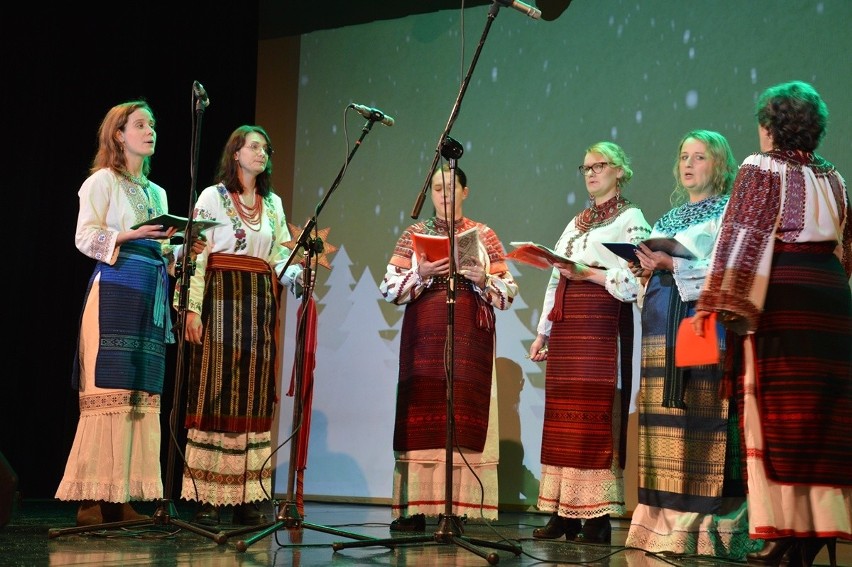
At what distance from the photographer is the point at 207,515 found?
425 centimetres

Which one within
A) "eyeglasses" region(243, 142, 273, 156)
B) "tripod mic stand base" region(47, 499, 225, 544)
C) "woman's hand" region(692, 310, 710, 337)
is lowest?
"tripod mic stand base" region(47, 499, 225, 544)

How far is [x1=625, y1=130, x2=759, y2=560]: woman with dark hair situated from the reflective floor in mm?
128

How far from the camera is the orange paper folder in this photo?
2.89 meters

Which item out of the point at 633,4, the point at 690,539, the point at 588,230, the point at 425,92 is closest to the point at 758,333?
the point at 690,539

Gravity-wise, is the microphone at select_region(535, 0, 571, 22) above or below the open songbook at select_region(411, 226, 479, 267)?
above

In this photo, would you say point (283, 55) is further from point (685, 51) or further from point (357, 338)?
point (685, 51)

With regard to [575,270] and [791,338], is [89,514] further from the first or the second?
[791,338]

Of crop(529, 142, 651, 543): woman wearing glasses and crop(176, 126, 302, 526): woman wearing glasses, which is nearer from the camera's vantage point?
crop(529, 142, 651, 543): woman wearing glasses

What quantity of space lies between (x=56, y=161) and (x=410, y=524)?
3.05m

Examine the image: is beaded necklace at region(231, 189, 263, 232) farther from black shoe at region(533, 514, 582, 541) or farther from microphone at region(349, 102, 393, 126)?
black shoe at region(533, 514, 582, 541)

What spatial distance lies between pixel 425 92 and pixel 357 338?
1.70 m

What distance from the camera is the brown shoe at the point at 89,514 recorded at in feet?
12.3

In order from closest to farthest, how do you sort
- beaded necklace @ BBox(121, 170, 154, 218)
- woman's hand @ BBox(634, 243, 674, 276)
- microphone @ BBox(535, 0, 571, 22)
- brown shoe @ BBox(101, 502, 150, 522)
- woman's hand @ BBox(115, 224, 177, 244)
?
woman's hand @ BBox(634, 243, 674, 276) < woman's hand @ BBox(115, 224, 177, 244) < brown shoe @ BBox(101, 502, 150, 522) < beaded necklace @ BBox(121, 170, 154, 218) < microphone @ BBox(535, 0, 571, 22)

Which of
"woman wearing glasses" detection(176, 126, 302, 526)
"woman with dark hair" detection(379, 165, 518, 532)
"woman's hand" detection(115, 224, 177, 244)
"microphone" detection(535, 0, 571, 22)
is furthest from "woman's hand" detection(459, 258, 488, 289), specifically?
"microphone" detection(535, 0, 571, 22)
